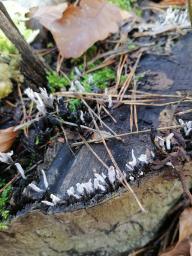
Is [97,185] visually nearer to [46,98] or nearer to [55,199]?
[55,199]

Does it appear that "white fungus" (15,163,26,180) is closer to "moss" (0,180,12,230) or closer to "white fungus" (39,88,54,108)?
"moss" (0,180,12,230)

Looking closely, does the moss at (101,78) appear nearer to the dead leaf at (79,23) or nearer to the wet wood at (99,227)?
the dead leaf at (79,23)

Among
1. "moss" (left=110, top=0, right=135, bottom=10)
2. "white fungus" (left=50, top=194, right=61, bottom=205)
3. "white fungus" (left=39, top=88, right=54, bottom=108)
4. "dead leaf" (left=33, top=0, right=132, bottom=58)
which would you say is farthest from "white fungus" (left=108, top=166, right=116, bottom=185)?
"moss" (left=110, top=0, right=135, bottom=10)

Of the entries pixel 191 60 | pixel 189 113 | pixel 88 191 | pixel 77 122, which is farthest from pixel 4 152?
pixel 191 60

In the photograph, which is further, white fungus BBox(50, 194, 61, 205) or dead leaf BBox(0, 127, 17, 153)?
dead leaf BBox(0, 127, 17, 153)

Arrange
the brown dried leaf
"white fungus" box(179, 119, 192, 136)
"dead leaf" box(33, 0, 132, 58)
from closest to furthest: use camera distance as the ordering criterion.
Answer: "white fungus" box(179, 119, 192, 136), the brown dried leaf, "dead leaf" box(33, 0, 132, 58)

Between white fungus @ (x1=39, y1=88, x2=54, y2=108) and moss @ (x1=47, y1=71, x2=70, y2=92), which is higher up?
white fungus @ (x1=39, y1=88, x2=54, y2=108)

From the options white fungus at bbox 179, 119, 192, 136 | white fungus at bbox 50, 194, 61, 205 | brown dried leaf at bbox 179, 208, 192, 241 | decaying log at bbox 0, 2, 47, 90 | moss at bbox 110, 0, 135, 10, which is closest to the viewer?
white fungus at bbox 50, 194, 61, 205

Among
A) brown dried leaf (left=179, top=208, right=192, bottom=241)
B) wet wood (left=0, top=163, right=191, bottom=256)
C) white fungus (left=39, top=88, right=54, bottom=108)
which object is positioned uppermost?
white fungus (left=39, top=88, right=54, bottom=108)
